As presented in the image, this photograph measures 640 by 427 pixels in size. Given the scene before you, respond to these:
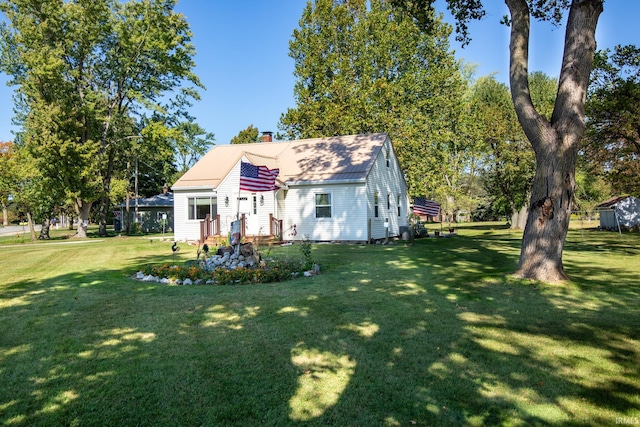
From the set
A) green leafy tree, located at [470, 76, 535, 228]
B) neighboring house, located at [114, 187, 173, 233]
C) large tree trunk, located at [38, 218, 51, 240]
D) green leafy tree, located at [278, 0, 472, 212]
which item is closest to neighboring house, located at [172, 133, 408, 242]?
green leafy tree, located at [278, 0, 472, 212]

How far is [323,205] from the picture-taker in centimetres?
2059

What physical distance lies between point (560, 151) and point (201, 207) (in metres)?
18.7

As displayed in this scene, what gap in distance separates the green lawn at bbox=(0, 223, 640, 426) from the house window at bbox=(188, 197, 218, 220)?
13862mm

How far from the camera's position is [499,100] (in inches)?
1426

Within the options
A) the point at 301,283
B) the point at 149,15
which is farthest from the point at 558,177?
the point at 149,15

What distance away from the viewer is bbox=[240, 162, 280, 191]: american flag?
40.8ft

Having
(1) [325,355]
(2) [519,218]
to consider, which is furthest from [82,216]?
(2) [519,218]

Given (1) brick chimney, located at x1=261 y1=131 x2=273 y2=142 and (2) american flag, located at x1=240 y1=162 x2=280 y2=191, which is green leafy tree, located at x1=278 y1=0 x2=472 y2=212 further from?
(2) american flag, located at x1=240 y1=162 x2=280 y2=191

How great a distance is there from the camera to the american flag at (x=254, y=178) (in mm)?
12445

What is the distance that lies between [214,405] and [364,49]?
3495cm

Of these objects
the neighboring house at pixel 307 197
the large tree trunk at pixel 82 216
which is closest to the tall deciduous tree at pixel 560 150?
the neighboring house at pixel 307 197

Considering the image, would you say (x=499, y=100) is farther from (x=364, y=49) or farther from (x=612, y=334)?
(x=612, y=334)

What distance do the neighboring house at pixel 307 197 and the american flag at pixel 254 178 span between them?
5.40 meters

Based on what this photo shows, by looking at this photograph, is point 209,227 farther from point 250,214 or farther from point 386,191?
point 386,191
